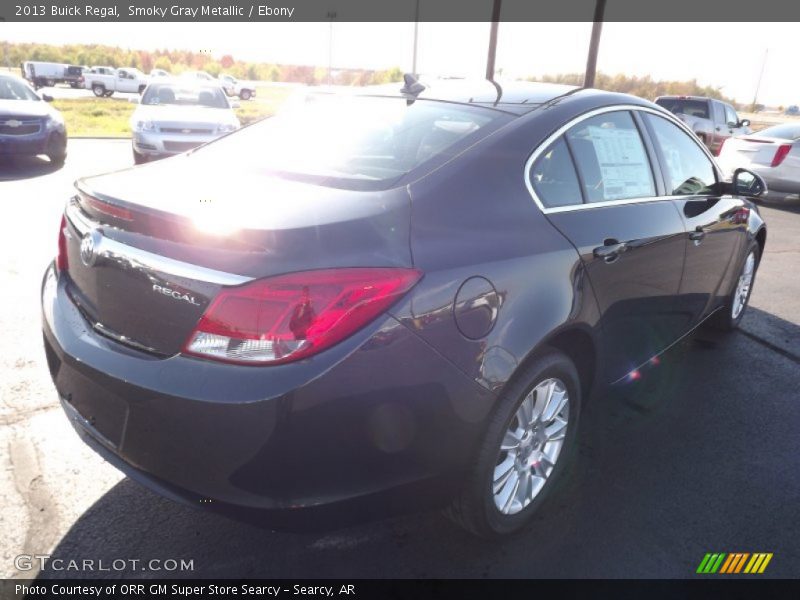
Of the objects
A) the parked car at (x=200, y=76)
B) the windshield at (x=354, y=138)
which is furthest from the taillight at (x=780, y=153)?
the parked car at (x=200, y=76)

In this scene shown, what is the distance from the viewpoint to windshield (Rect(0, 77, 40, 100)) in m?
10.9

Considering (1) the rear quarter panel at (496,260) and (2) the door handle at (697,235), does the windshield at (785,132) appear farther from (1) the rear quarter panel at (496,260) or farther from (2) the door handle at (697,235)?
(1) the rear quarter panel at (496,260)

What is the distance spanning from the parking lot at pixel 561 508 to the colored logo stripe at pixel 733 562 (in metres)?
0.03

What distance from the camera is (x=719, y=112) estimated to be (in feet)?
53.5

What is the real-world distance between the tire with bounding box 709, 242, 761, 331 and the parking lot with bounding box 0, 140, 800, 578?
651 mm

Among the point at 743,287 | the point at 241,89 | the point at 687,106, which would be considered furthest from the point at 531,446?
the point at 241,89

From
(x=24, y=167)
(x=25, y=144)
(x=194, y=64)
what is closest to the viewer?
(x=25, y=144)

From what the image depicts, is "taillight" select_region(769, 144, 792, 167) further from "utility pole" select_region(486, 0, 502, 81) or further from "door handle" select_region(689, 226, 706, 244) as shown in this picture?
"utility pole" select_region(486, 0, 502, 81)

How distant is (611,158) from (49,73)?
57.3 metres

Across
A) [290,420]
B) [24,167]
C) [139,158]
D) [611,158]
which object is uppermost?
[611,158]

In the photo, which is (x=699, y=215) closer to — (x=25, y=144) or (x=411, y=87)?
(x=411, y=87)

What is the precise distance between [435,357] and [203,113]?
10.1 metres

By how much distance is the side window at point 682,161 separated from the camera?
11.2 feet
